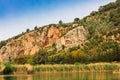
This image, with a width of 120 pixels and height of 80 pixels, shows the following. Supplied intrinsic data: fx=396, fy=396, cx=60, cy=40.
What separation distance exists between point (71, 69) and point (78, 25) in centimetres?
8374

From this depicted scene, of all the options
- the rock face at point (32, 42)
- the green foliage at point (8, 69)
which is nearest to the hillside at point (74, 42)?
the rock face at point (32, 42)

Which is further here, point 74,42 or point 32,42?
point 32,42

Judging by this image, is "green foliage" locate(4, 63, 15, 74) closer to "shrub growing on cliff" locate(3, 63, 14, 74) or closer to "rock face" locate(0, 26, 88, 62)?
"shrub growing on cliff" locate(3, 63, 14, 74)

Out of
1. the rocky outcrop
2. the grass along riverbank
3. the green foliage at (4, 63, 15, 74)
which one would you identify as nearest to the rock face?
the rocky outcrop

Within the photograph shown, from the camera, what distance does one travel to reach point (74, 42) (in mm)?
176500

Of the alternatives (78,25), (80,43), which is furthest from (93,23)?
(80,43)

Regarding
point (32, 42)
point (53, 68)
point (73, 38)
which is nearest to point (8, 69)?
point (53, 68)

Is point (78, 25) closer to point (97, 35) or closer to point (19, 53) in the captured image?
point (97, 35)

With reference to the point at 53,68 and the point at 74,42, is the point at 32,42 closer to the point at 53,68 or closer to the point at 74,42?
the point at 74,42

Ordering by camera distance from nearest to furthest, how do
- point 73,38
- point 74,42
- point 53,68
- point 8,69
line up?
1. point 8,69
2. point 53,68
3. point 74,42
4. point 73,38

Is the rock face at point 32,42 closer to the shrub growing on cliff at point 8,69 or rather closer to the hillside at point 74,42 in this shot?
the hillside at point 74,42

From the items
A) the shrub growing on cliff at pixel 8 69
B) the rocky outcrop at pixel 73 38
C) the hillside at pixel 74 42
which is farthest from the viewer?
the rocky outcrop at pixel 73 38

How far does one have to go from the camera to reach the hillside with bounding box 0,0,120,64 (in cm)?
13912

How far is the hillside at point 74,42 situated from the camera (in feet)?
456
